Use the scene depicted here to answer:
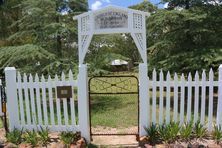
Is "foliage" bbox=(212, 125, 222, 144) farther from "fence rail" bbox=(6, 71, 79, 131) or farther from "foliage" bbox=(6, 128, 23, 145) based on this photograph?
"foliage" bbox=(6, 128, 23, 145)

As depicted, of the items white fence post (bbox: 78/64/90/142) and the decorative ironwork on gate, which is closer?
white fence post (bbox: 78/64/90/142)

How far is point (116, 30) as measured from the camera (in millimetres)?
6363

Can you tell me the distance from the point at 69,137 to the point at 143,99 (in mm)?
1694

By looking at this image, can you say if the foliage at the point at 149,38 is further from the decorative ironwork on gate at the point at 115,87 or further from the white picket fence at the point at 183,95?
the white picket fence at the point at 183,95

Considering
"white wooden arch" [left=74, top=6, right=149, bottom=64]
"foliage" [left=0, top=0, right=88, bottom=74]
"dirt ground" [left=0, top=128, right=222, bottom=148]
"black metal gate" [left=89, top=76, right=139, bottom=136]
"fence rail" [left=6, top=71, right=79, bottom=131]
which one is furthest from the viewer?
"foliage" [left=0, top=0, right=88, bottom=74]

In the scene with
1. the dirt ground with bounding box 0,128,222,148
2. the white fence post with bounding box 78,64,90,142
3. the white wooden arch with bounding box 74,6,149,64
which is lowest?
the dirt ground with bounding box 0,128,222,148

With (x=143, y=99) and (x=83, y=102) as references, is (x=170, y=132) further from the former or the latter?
(x=83, y=102)

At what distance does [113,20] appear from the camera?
6.41m

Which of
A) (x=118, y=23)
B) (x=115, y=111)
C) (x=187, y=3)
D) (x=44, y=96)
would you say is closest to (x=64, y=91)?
(x=44, y=96)

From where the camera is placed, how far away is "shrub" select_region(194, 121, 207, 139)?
6.30 metres

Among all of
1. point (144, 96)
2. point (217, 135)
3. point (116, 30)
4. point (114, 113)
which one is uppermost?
point (116, 30)

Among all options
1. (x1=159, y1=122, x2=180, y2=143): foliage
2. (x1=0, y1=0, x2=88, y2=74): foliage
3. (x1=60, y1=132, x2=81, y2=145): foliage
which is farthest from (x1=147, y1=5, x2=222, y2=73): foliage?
(x1=60, y1=132, x2=81, y2=145): foliage

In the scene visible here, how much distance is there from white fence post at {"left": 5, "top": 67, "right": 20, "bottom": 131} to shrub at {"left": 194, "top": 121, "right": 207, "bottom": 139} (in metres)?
3.74

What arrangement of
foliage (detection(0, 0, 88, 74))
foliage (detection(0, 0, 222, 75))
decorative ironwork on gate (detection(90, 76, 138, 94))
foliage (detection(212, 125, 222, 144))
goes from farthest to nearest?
foliage (detection(0, 0, 88, 74)), foliage (detection(0, 0, 222, 75)), decorative ironwork on gate (detection(90, 76, 138, 94)), foliage (detection(212, 125, 222, 144))
